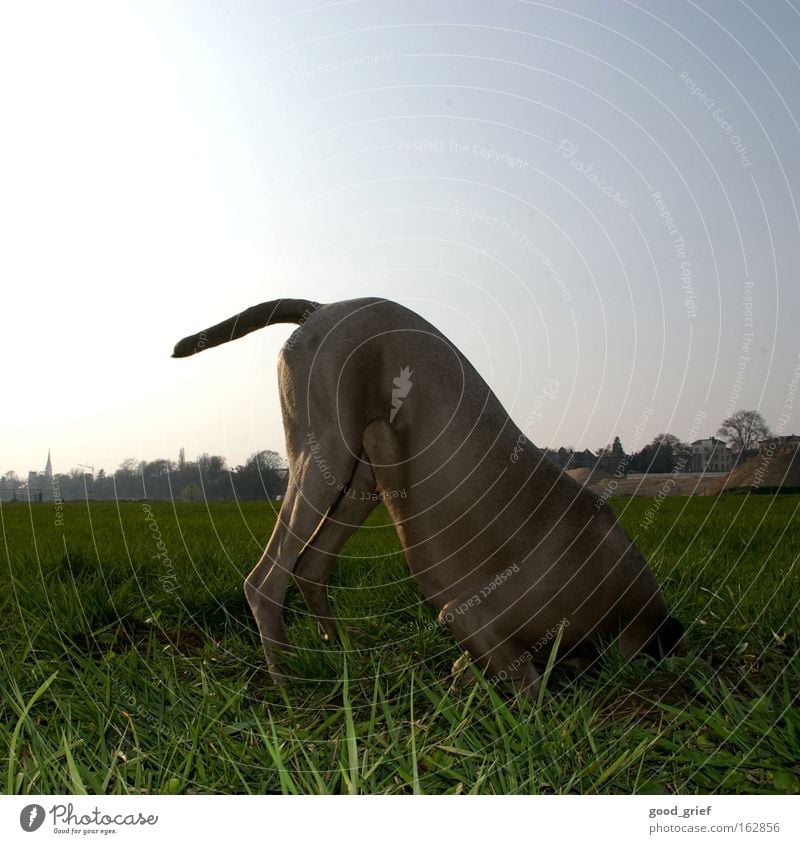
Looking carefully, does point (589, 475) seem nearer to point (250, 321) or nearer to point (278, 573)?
point (278, 573)

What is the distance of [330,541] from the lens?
398 centimetres

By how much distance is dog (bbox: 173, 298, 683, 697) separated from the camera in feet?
11.4

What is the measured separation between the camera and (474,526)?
11.7 ft

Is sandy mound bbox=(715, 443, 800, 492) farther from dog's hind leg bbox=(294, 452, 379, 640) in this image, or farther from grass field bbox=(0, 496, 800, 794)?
dog's hind leg bbox=(294, 452, 379, 640)

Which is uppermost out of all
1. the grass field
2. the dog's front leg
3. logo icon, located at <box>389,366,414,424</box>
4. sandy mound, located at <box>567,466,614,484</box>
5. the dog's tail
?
the dog's tail

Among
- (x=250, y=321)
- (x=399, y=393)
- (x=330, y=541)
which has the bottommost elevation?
(x=330, y=541)

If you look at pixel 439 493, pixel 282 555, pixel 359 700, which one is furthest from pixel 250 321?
pixel 359 700

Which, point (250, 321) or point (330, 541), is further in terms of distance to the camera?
point (330, 541)
